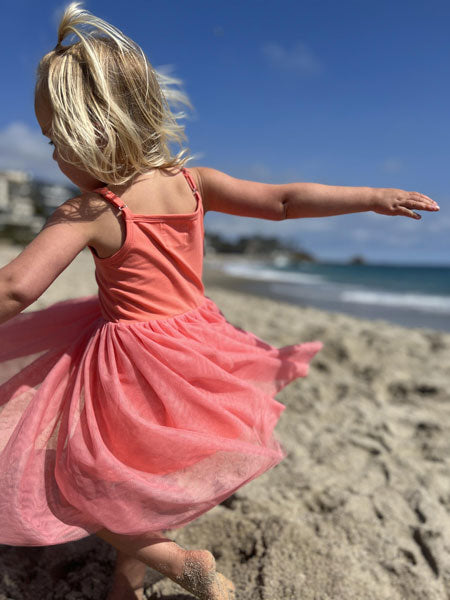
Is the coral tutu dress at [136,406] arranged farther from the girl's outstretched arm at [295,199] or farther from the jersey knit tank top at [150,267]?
the girl's outstretched arm at [295,199]

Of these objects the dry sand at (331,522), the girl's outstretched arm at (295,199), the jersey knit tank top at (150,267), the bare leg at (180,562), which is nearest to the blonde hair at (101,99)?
the jersey knit tank top at (150,267)

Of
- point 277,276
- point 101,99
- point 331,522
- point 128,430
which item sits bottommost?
point 277,276

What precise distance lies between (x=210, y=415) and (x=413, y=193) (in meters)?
1.00

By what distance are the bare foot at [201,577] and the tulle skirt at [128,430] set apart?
123 millimetres

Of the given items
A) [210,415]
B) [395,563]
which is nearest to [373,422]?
[395,563]

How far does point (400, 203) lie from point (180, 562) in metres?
1.31

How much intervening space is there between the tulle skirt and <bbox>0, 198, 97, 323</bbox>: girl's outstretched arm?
0.31 metres

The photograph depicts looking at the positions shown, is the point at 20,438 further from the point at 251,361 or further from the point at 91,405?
the point at 251,361

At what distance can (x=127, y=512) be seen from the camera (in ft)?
4.47

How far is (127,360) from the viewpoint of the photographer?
5.01 feet

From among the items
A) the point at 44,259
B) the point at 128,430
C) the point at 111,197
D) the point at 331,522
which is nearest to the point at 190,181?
the point at 111,197

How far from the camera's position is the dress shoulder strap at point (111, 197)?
4.96 ft

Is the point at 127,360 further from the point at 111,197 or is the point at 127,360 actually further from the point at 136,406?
the point at 111,197

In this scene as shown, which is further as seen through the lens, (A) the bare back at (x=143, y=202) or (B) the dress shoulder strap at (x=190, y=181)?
(B) the dress shoulder strap at (x=190, y=181)
